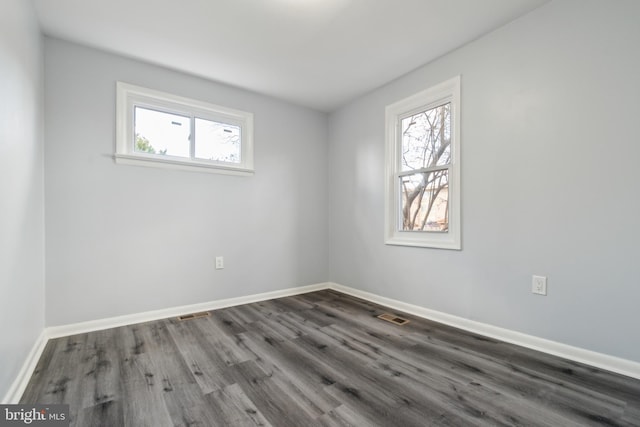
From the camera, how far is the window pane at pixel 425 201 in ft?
8.82

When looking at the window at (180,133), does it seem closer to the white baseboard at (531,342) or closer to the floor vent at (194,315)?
the floor vent at (194,315)

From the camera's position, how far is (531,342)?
81.0 inches

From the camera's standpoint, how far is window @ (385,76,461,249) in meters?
2.56

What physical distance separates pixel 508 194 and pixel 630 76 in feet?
3.00

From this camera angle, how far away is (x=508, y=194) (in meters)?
2.21

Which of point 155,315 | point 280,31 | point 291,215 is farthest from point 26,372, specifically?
point 280,31

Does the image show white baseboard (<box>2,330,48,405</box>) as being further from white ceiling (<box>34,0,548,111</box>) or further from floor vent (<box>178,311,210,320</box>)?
white ceiling (<box>34,0,548,111</box>)

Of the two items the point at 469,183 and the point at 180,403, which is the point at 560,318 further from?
the point at 180,403

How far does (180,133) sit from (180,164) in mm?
332

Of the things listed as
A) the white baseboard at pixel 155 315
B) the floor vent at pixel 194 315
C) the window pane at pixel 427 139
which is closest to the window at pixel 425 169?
the window pane at pixel 427 139

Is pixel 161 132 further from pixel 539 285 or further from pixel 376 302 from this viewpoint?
pixel 539 285

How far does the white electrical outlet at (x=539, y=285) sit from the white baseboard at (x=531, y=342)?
1.06ft

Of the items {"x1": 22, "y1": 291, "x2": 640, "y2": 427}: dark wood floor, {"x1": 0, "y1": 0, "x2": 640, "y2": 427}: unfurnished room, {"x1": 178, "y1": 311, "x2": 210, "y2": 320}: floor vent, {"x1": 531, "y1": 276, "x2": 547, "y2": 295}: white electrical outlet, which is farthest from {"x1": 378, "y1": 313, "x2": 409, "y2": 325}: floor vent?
{"x1": 178, "y1": 311, "x2": 210, "y2": 320}: floor vent

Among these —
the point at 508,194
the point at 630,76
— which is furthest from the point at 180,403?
the point at 630,76
